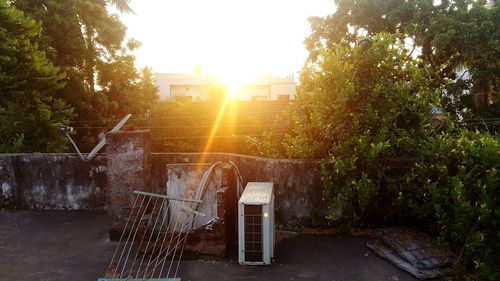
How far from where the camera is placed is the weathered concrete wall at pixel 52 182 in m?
8.84

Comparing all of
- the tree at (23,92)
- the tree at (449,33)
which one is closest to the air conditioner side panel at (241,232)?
the tree at (23,92)

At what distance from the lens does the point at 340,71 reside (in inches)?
276

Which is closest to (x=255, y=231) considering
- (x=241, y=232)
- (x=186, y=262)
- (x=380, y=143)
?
(x=241, y=232)

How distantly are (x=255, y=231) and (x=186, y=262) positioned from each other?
1200 millimetres

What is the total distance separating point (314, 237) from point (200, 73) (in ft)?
132

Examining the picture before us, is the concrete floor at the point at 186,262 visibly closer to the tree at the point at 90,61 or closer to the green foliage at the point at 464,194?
the green foliage at the point at 464,194

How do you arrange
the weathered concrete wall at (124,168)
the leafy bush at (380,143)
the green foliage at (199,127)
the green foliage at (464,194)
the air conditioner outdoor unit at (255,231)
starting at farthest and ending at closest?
the green foliage at (199,127)
the weathered concrete wall at (124,168)
the leafy bush at (380,143)
the air conditioner outdoor unit at (255,231)
the green foliage at (464,194)

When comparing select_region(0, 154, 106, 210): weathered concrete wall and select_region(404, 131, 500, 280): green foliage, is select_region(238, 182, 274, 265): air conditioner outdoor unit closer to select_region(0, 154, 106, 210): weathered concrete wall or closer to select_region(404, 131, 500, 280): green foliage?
select_region(404, 131, 500, 280): green foliage

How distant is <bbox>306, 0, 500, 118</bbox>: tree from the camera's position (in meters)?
15.5

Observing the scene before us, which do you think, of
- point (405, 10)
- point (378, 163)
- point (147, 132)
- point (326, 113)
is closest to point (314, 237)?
point (378, 163)

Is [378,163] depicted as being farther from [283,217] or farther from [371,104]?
[283,217]

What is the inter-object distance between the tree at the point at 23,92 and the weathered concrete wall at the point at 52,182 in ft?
5.26

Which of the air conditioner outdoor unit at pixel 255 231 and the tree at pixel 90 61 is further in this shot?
the tree at pixel 90 61

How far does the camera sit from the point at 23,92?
11500 mm
